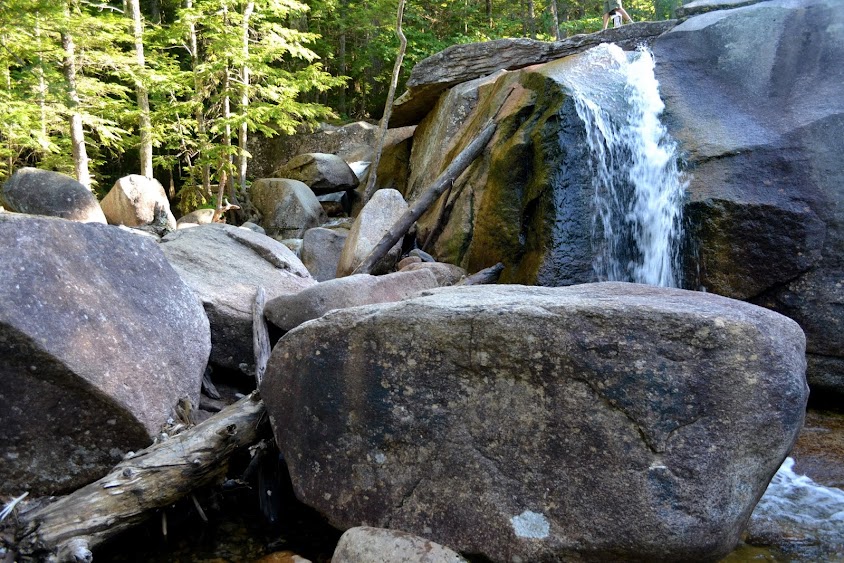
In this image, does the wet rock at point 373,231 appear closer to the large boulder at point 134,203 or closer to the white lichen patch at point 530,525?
the white lichen patch at point 530,525

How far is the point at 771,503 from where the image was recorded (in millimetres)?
3795

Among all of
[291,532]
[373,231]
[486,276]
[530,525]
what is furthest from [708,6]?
[291,532]

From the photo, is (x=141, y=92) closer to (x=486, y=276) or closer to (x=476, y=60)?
(x=476, y=60)

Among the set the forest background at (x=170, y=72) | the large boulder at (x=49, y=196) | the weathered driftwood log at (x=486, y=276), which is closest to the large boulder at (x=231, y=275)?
the weathered driftwood log at (x=486, y=276)

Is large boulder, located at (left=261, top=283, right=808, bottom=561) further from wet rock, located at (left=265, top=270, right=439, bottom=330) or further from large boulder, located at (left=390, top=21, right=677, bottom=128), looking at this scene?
large boulder, located at (left=390, top=21, right=677, bottom=128)

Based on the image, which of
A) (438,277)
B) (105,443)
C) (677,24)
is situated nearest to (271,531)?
(105,443)

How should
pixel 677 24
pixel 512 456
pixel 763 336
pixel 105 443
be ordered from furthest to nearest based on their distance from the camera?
pixel 677 24 → pixel 105 443 → pixel 512 456 → pixel 763 336

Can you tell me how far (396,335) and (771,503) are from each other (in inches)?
97.8

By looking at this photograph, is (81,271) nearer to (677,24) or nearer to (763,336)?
(763,336)

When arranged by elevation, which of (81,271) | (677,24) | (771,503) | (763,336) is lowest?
(771,503)

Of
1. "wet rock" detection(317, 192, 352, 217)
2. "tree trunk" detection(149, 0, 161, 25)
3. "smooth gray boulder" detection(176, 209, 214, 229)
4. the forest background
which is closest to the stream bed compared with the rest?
the forest background

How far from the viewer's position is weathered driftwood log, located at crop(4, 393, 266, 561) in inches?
114

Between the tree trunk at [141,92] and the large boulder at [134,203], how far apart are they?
1.78ft

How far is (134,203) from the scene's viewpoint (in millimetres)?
12969
